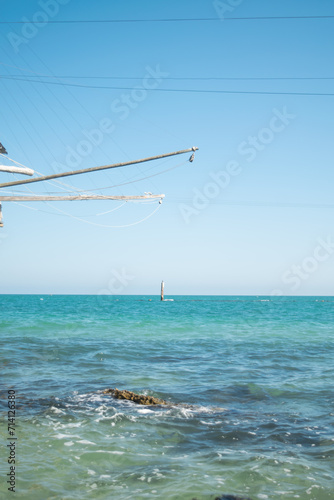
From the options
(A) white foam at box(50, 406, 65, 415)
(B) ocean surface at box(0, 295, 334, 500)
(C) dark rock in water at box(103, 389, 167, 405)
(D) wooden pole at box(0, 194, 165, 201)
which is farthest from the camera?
(D) wooden pole at box(0, 194, 165, 201)

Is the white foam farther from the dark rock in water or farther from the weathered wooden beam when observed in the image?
the weathered wooden beam

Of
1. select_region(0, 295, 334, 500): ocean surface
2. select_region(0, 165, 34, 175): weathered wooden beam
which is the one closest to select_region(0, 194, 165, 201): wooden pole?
select_region(0, 165, 34, 175): weathered wooden beam

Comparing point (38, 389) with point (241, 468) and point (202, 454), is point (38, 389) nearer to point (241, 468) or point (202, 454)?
point (202, 454)

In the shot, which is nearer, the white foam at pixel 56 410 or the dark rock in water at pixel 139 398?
the white foam at pixel 56 410

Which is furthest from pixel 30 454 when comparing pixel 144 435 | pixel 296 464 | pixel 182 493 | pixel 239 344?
pixel 239 344

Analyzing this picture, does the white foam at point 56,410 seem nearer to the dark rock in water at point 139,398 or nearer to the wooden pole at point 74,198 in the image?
the dark rock in water at point 139,398

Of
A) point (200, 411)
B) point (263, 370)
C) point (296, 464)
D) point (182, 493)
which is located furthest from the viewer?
point (263, 370)

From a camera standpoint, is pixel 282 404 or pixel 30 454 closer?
pixel 30 454

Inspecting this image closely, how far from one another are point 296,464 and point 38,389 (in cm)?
895

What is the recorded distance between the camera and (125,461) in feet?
26.3

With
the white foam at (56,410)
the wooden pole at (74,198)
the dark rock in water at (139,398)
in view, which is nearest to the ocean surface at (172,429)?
the white foam at (56,410)

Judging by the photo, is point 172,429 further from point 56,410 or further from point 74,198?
point 74,198

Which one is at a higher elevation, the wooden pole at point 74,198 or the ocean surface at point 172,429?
the wooden pole at point 74,198

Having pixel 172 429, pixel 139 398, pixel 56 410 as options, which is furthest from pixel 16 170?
pixel 172 429
